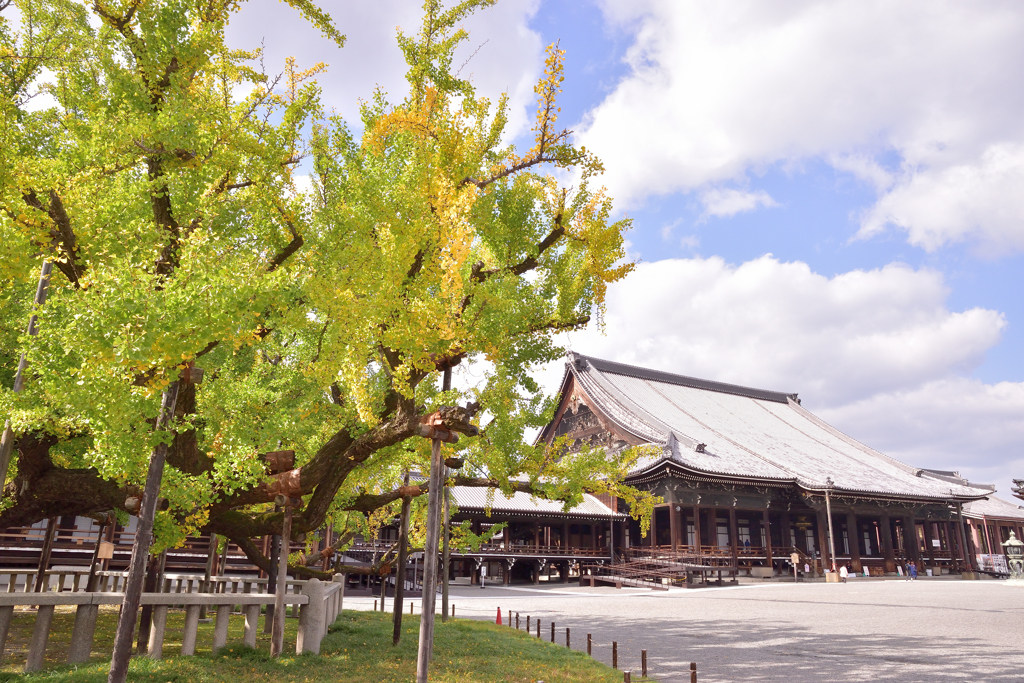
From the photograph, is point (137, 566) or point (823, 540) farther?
point (823, 540)

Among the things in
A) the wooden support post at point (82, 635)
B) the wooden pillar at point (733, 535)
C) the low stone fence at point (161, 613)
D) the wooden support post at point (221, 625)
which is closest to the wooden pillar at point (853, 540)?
the wooden pillar at point (733, 535)

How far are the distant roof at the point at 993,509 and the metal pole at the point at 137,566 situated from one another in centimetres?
5805

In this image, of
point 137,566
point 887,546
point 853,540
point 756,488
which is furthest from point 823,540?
point 137,566

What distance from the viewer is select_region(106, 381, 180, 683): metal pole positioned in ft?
20.0

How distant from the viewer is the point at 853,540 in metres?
36.4

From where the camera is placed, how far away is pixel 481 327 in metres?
10.3

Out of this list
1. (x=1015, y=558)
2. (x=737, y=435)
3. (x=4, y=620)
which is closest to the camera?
(x=4, y=620)

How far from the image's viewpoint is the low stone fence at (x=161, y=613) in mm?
7734

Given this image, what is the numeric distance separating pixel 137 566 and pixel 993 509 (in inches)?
2564

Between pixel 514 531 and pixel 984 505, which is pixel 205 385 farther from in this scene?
pixel 984 505

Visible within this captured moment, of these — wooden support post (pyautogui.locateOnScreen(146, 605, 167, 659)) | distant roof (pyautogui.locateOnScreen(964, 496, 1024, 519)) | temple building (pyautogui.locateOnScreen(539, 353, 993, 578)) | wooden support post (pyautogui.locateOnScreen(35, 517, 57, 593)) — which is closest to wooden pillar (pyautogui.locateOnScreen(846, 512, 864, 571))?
temple building (pyautogui.locateOnScreen(539, 353, 993, 578))

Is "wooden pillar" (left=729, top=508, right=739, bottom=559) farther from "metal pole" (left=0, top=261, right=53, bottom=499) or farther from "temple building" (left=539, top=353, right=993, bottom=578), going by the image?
"metal pole" (left=0, top=261, right=53, bottom=499)

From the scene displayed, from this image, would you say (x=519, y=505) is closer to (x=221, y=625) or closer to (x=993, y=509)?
(x=221, y=625)

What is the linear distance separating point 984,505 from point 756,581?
34.3 meters
